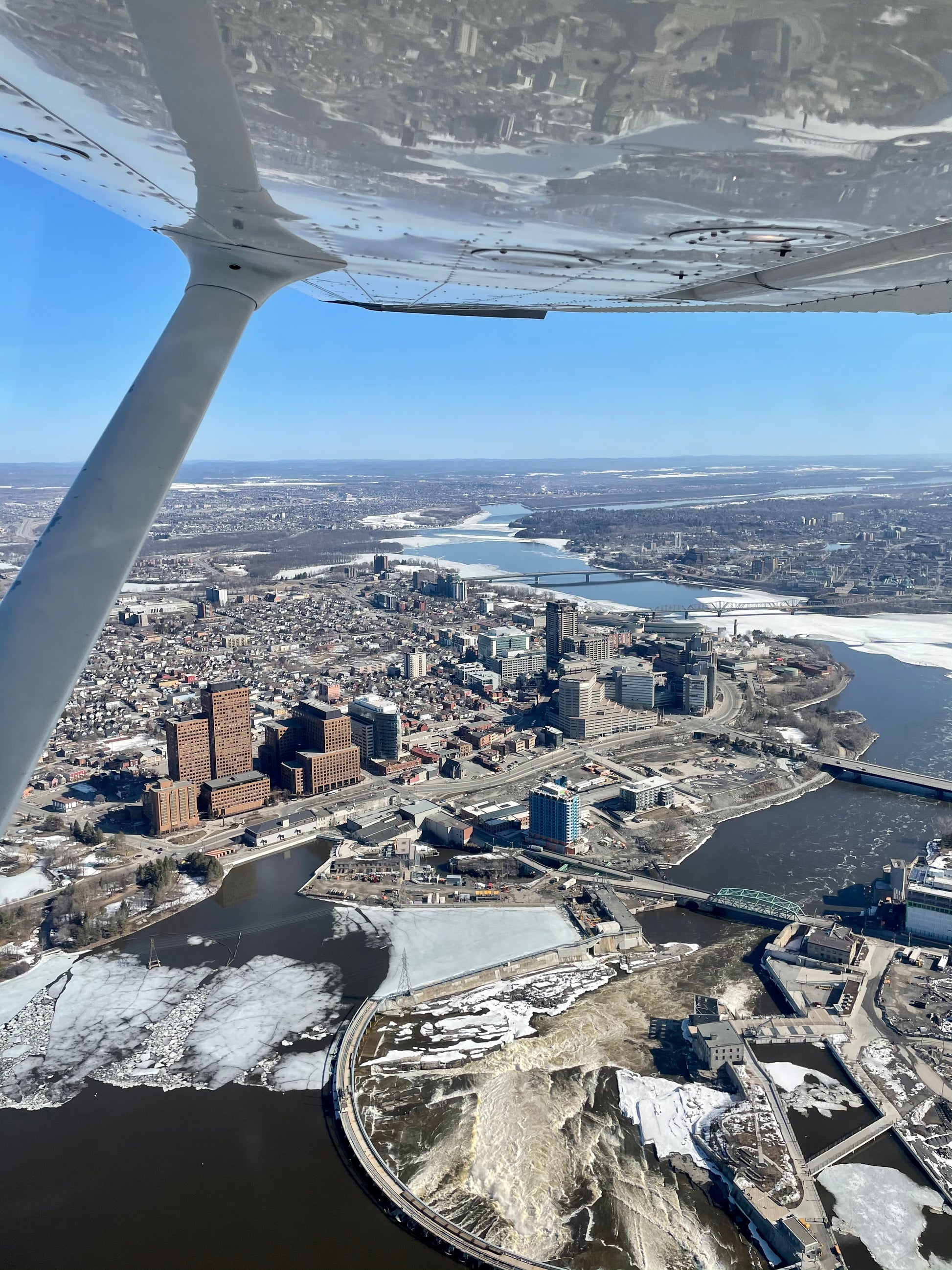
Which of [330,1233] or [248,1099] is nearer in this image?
[330,1233]

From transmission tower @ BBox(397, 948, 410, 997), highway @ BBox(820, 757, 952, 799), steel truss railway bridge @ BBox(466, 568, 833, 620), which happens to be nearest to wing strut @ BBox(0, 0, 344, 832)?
transmission tower @ BBox(397, 948, 410, 997)

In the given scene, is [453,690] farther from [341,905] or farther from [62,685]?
[62,685]

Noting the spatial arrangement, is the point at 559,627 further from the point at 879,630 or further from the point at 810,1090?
the point at 810,1090

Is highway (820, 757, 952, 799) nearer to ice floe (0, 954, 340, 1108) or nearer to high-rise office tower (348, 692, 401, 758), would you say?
high-rise office tower (348, 692, 401, 758)

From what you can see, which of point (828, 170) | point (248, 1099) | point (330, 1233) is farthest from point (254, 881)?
point (828, 170)

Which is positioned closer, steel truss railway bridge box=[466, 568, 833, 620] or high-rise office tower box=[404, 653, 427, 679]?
high-rise office tower box=[404, 653, 427, 679]

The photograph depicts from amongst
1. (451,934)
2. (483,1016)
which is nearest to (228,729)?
(451,934)

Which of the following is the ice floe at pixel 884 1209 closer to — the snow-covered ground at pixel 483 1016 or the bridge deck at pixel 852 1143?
the bridge deck at pixel 852 1143
